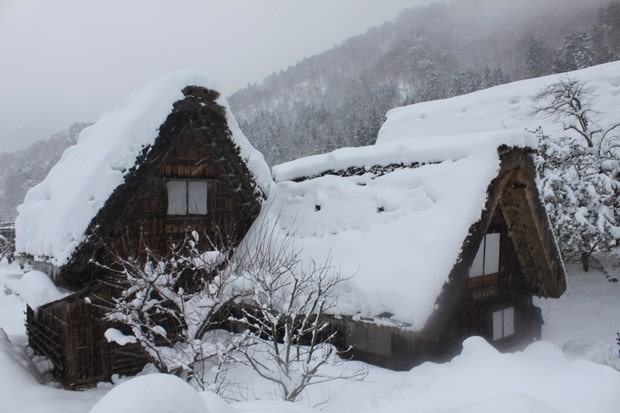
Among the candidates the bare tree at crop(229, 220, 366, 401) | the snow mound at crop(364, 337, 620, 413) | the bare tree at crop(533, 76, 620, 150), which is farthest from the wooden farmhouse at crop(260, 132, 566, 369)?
the bare tree at crop(533, 76, 620, 150)

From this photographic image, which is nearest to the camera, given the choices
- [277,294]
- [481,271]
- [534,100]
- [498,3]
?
[277,294]

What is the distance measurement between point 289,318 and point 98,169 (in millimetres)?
4781

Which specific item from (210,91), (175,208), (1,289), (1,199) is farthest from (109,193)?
(1,199)

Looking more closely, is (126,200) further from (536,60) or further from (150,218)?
(536,60)

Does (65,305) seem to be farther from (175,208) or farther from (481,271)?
(481,271)

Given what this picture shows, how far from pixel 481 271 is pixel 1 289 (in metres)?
23.8

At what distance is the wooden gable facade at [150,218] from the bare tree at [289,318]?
1.29 metres

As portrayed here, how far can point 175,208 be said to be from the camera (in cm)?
924

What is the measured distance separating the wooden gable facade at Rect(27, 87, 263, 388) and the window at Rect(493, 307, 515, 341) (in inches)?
239

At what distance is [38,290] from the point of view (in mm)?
7570

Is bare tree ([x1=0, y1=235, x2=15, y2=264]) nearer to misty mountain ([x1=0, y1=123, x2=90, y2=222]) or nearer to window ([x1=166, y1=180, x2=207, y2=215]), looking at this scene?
window ([x1=166, y1=180, x2=207, y2=215])

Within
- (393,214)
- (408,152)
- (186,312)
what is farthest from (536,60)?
(186,312)

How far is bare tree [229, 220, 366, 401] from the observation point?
5.11m

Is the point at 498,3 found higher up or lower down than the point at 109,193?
higher up
